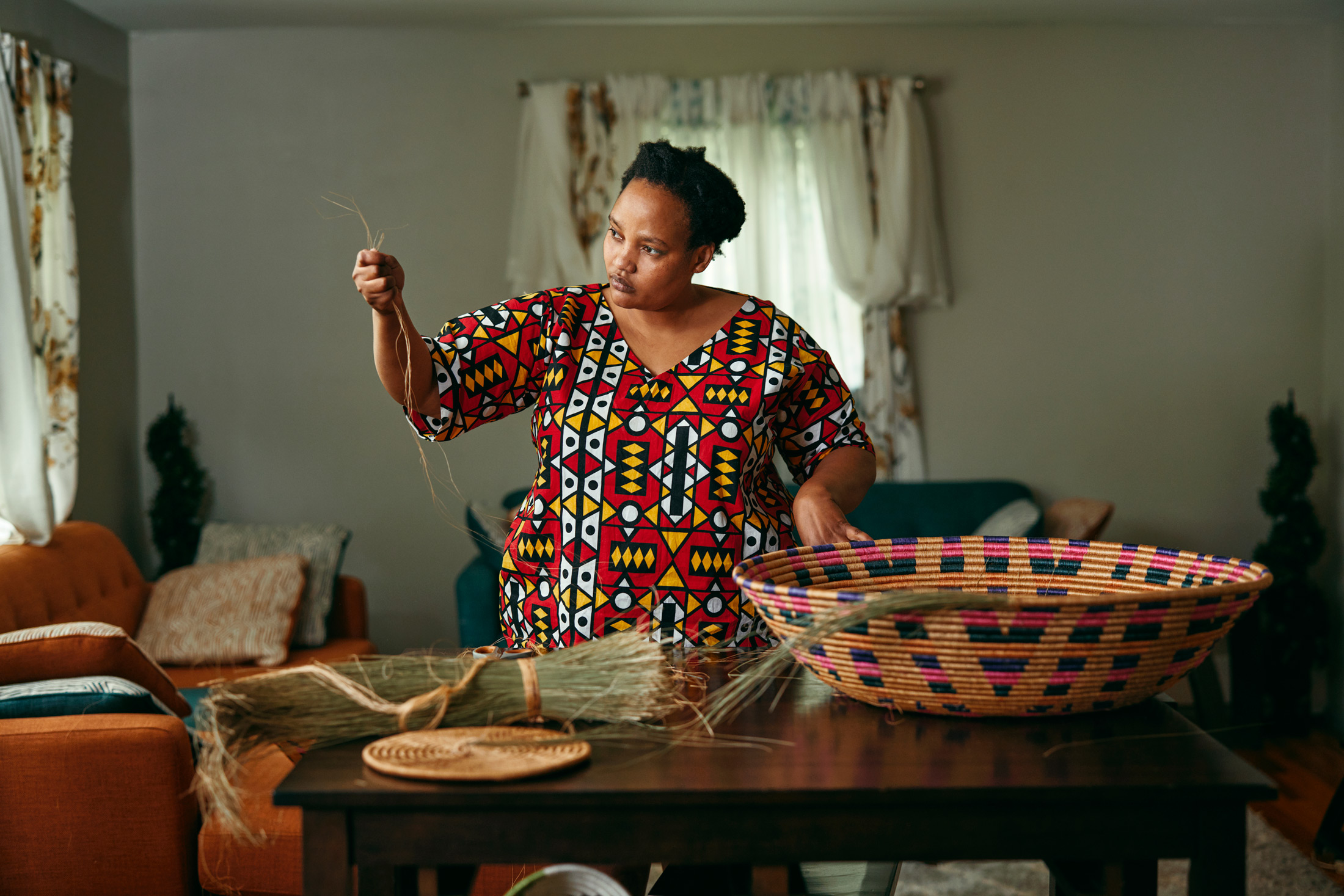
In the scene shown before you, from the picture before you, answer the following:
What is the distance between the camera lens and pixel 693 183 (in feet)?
4.51

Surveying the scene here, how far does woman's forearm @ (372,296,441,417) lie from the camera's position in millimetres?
1173

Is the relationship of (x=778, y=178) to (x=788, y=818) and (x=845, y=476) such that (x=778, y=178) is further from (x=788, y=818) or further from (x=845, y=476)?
(x=788, y=818)

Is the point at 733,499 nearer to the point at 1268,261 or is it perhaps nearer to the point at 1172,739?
the point at 1172,739

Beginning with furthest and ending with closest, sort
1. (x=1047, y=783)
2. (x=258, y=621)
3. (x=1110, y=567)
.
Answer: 1. (x=258, y=621)
2. (x=1110, y=567)
3. (x=1047, y=783)

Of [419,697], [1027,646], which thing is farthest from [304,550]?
[1027,646]

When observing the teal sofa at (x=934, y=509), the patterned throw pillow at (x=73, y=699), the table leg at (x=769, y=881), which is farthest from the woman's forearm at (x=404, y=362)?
the teal sofa at (x=934, y=509)

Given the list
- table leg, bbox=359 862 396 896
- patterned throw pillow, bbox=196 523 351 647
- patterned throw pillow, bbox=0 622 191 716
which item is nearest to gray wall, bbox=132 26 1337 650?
patterned throw pillow, bbox=196 523 351 647

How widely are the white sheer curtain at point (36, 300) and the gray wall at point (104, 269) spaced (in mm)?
323

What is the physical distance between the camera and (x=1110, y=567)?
1141mm

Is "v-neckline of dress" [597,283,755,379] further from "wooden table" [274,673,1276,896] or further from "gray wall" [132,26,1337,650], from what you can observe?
"gray wall" [132,26,1337,650]

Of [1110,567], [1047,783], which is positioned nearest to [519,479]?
[1110,567]

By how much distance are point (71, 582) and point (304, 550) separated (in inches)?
29.8

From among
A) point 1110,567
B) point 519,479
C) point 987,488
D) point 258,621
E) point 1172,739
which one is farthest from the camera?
point 519,479

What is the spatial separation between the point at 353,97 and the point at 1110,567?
3.76 m
